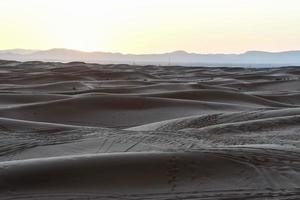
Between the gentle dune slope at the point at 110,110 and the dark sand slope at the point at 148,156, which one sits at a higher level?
the dark sand slope at the point at 148,156

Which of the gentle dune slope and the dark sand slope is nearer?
the dark sand slope

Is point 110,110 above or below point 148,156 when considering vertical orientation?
below

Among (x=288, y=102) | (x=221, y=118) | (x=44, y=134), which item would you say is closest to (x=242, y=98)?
(x=288, y=102)

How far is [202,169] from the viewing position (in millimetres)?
1866

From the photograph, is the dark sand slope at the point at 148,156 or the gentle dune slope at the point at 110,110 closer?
the dark sand slope at the point at 148,156

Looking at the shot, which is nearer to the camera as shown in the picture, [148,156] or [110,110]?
[148,156]

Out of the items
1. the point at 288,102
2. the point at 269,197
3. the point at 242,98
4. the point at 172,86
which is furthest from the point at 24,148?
the point at 172,86

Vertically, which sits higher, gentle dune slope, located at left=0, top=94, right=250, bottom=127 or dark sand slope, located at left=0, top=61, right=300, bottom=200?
dark sand slope, located at left=0, top=61, right=300, bottom=200

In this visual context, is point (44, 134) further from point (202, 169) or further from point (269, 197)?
point (269, 197)

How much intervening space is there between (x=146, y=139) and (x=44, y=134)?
0.69 metres

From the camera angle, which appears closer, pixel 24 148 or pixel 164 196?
pixel 164 196

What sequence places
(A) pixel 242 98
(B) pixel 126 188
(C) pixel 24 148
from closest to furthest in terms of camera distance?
(B) pixel 126 188, (C) pixel 24 148, (A) pixel 242 98

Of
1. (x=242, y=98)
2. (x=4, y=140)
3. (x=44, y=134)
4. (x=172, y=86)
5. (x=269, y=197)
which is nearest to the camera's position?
(x=269, y=197)

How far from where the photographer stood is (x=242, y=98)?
541 centimetres
